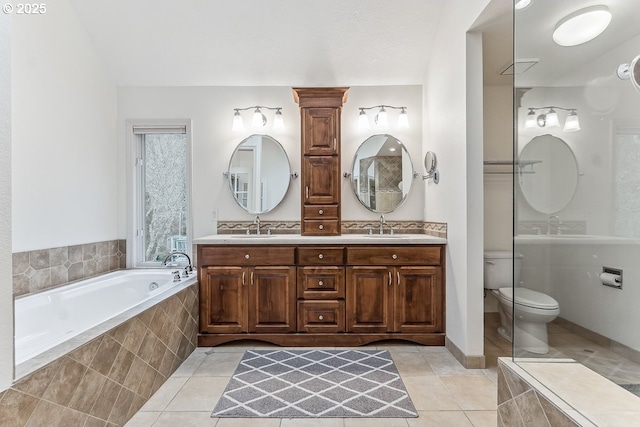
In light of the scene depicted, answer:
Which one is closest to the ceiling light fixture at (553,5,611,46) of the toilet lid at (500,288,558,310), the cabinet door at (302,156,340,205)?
the toilet lid at (500,288,558,310)

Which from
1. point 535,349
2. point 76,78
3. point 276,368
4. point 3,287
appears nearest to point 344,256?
point 276,368

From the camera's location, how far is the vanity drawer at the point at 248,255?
2.93 meters

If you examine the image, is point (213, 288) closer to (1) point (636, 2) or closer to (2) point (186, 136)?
(2) point (186, 136)

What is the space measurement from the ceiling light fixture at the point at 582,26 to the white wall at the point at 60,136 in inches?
137

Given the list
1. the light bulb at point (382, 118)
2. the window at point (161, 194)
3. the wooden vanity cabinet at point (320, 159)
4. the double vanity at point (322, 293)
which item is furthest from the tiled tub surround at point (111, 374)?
the light bulb at point (382, 118)

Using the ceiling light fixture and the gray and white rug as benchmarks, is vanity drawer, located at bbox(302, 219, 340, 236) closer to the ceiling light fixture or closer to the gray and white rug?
the gray and white rug

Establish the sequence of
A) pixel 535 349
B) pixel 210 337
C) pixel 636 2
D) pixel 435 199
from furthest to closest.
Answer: pixel 435 199 < pixel 210 337 < pixel 636 2 < pixel 535 349

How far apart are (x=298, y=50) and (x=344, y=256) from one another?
77.7 inches

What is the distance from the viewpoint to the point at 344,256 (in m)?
2.95

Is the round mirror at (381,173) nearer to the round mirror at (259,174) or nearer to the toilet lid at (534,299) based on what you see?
the round mirror at (259,174)

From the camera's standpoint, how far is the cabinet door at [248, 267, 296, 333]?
115 inches

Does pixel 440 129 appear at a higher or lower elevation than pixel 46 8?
lower

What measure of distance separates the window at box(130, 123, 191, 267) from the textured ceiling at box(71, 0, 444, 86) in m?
0.62

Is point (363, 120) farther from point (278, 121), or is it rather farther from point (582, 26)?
point (582, 26)
